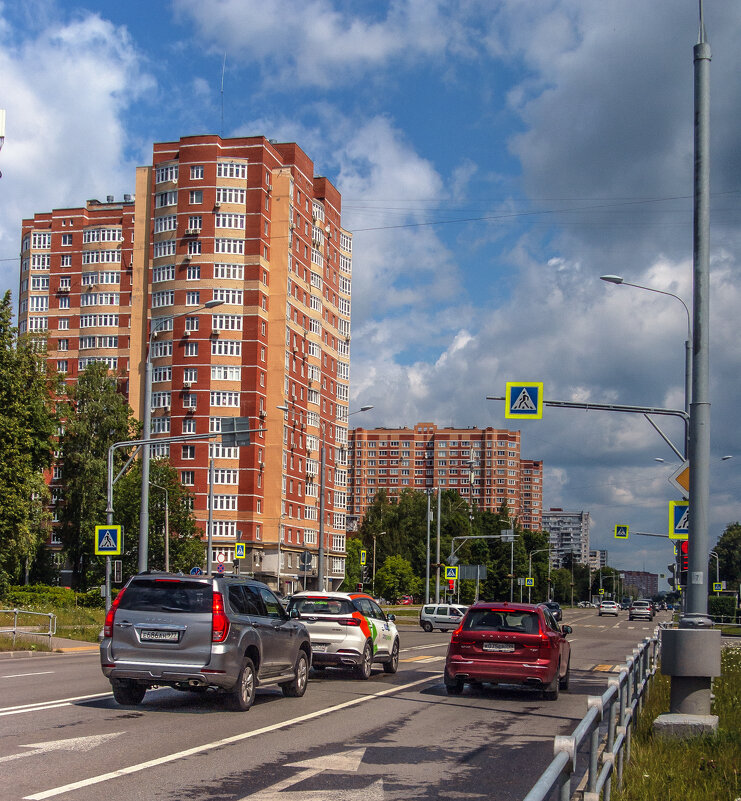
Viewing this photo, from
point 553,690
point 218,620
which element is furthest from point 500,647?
point 218,620

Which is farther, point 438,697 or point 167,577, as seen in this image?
point 438,697

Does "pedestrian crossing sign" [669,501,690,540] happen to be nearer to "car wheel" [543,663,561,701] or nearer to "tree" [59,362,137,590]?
"car wheel" [543,663,561,701]

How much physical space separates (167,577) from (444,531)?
4819 inches

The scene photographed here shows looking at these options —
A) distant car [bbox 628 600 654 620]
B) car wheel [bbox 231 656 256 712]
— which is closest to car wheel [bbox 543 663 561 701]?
car wheel [bbox 231 656 256 712]

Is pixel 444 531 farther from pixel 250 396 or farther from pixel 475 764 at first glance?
pixel 475 764

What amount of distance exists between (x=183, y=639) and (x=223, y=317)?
76117 millimetres

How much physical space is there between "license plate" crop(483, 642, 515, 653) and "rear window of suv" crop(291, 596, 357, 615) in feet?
11.2

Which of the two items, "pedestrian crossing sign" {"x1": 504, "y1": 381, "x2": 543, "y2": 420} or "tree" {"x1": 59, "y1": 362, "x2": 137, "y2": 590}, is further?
"tree" {"x1": 59, "y1": 362, "x2": 137, "y2": 590}

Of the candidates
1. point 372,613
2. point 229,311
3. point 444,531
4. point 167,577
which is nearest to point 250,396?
point 229,311

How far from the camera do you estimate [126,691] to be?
13898mm

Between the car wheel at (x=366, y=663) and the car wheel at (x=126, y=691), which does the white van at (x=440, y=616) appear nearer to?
the car wheel at (x=366, y=663)

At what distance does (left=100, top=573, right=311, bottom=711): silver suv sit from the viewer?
13.2 meters

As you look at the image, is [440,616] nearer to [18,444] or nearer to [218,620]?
[18,444]

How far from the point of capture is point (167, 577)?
13.9m
